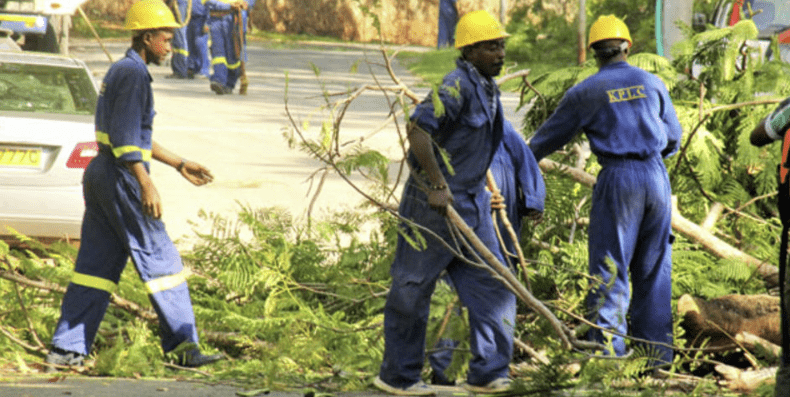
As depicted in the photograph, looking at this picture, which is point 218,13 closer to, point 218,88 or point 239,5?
point 239,5

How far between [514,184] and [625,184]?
1.73 ft

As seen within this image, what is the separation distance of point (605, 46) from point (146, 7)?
7.33 feet

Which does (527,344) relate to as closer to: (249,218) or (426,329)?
(426,329)

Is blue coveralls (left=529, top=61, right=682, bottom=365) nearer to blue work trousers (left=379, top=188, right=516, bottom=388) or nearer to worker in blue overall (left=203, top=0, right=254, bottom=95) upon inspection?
blue work trousers (left=379, top=188, right=516, bottom=388)

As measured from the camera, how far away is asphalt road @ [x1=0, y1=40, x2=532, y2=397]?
18.7ft

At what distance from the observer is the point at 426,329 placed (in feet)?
18.6

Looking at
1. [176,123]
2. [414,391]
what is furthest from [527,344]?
[176,123]

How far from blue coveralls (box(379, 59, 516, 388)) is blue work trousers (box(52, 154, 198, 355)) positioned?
1.19m

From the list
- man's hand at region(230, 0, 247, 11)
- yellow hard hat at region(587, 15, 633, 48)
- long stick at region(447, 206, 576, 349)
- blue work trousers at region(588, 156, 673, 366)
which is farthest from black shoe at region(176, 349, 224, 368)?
man's hand at region(230, 0, 247, 11)

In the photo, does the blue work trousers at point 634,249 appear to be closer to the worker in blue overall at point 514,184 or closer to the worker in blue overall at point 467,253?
the worker in blue overall at point 514,184

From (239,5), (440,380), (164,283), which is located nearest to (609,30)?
(440,380)

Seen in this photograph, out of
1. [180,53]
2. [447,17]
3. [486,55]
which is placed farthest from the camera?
[447,17]

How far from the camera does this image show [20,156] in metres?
8.09

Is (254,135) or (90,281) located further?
(254,135)
